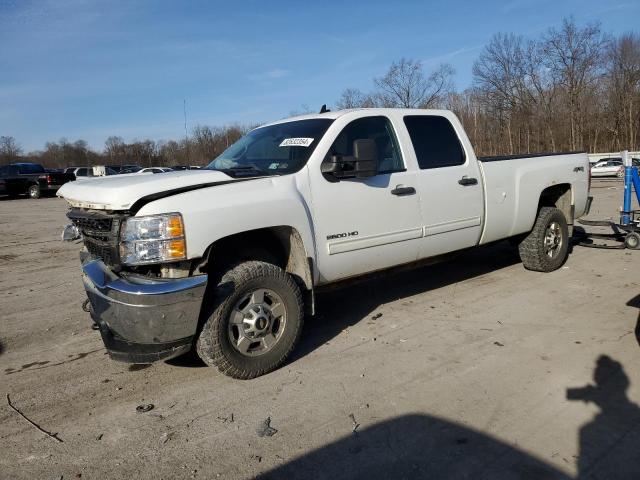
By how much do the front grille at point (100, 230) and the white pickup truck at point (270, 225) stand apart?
0.6 inches

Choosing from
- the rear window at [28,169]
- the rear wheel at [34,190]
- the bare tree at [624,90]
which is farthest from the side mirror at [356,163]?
the bare tree at [624,90]

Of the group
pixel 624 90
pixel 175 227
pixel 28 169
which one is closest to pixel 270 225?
pixel 175 227

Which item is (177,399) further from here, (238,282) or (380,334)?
(380,334)

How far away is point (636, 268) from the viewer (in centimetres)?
659

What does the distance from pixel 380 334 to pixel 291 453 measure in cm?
189

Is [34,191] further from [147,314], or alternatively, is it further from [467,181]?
[147,314]

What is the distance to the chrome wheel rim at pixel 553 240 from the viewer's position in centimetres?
647

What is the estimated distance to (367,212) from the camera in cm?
432

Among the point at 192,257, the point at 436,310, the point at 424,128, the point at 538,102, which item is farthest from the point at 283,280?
the point at 538,102

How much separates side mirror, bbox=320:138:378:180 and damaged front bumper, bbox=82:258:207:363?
1.42 m

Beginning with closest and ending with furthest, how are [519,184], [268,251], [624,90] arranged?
Result: [268,251]
[519,184]
[624,90]

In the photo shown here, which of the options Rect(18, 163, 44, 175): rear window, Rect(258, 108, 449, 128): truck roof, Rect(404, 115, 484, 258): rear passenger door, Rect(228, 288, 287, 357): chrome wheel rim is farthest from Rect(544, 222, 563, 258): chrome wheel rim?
Rect(18, 163, 44, 175): rear window

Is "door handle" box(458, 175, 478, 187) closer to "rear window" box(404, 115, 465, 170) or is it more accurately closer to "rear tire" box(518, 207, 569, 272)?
"rear window" box(404, 115, 465, 170)

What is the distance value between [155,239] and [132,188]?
0.40 m
